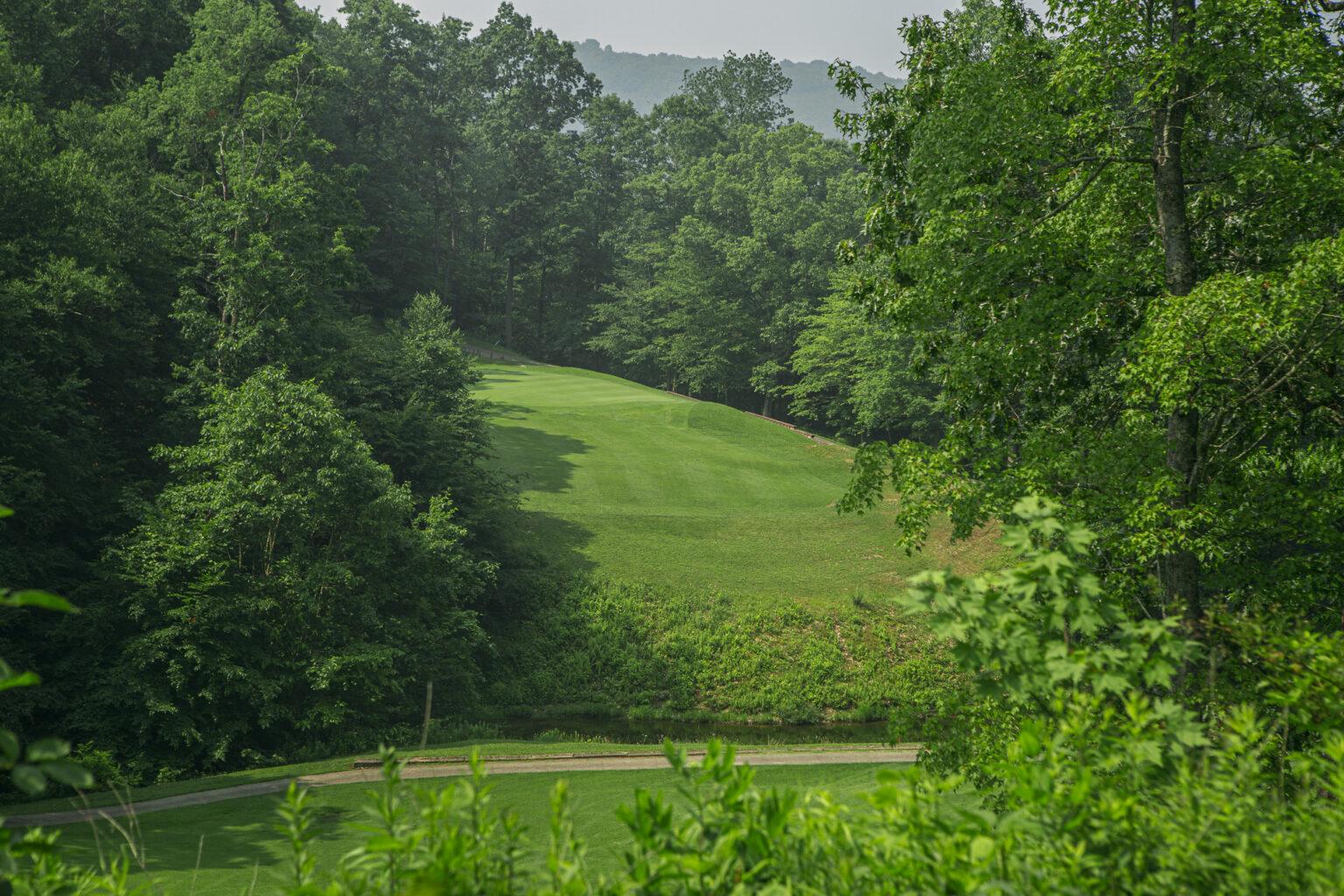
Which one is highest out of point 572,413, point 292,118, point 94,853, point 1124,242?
point 292,118

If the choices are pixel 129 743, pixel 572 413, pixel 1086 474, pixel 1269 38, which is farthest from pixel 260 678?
pixel 572 413

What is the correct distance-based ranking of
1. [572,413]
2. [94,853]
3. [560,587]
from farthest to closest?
[572,413]
[560,587]
[94,853]

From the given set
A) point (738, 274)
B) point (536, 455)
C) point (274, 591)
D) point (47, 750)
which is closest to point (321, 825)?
point (274, 591)

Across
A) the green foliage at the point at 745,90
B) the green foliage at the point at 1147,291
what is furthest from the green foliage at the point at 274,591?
the green foliage at the point at 745,90

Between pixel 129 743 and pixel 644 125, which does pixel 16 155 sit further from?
pixel 644 125

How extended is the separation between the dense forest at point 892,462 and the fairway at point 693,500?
245cm

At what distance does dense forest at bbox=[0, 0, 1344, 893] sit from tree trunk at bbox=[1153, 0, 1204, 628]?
0.05 metres

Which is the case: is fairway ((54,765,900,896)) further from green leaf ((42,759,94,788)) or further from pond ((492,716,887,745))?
pond ((492,716,887,745))

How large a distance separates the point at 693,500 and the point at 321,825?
26028mm

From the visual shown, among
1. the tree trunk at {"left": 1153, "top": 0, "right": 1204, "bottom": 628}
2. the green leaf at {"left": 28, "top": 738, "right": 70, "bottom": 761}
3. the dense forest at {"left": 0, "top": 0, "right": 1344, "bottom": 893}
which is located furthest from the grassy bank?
the green leaf at {"left": 28, "top": 738, "right": 70, "bottom": 761}

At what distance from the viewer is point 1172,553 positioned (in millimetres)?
9211

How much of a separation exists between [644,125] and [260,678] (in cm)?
6847

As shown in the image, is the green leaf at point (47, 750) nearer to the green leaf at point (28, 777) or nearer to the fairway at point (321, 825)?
the green leaf at point (28, 777)

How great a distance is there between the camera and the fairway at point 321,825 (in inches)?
403
